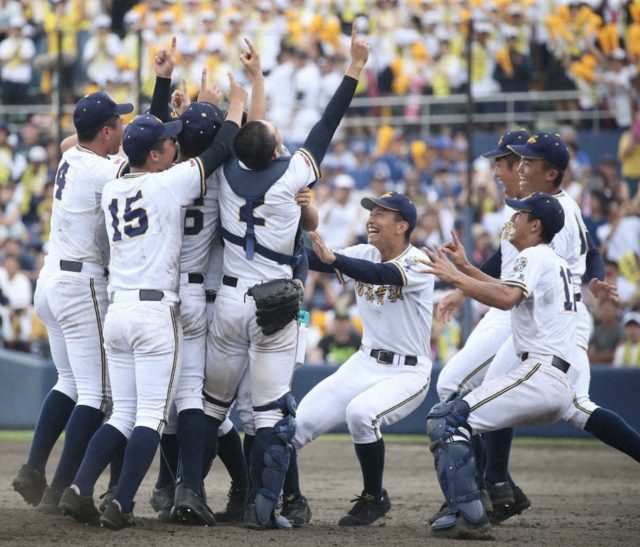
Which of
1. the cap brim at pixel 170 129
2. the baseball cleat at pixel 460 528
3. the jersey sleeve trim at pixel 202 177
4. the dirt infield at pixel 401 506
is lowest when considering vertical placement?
the dirt infield at pixel 401 506

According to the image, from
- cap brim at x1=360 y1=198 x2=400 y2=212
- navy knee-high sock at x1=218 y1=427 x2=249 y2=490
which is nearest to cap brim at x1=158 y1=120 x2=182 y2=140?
cap brim at x1=360 y1=198 x2=400 y2=212

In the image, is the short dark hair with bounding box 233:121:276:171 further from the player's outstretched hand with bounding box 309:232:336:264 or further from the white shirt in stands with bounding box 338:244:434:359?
the white shirt in stands with bounding box 338:244:434:359

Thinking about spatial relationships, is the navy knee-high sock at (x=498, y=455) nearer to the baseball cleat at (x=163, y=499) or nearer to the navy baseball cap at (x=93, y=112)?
the baseball cleat at (x=163, y=499)

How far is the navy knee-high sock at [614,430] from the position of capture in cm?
654

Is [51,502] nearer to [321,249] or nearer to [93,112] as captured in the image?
[321,249]

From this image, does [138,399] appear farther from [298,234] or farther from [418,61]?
[418,61]

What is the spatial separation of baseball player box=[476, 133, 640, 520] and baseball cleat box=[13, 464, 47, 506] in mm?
2615

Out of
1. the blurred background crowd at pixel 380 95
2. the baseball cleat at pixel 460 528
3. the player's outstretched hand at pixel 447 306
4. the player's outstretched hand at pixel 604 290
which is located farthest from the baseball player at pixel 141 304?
the blurred background crowd at pixel 380 95

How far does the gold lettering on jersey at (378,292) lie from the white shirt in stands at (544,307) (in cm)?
72

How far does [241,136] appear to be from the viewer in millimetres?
6027

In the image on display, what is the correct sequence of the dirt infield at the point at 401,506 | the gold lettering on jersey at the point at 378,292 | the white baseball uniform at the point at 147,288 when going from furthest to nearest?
the gold lettering on jersey at the point at 378,292
the white baseball uniform at the point at 147,288
the dirt infield at the point at 401,506

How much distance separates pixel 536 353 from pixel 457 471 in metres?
0.80

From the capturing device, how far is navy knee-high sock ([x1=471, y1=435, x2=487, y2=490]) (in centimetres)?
669

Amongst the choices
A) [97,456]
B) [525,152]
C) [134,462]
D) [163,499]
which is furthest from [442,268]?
[163,499]
